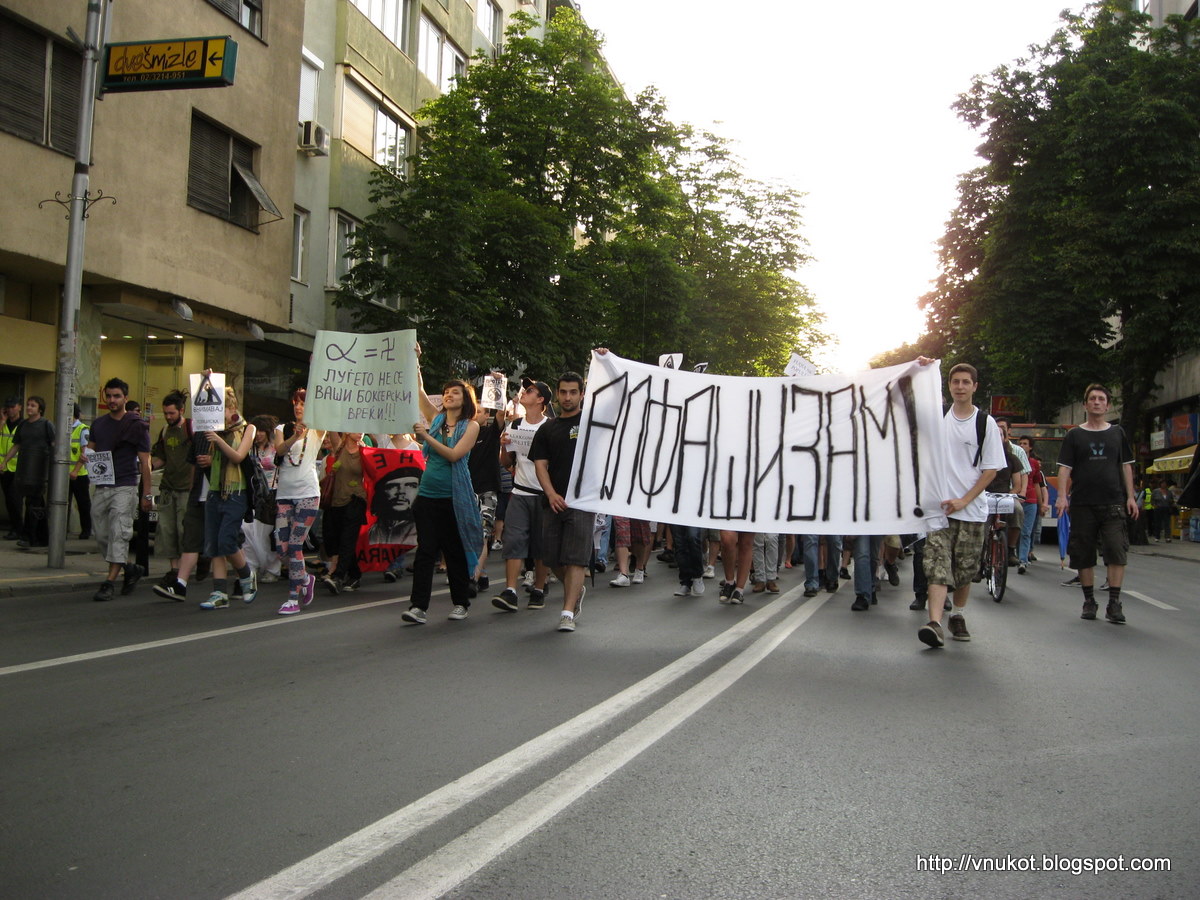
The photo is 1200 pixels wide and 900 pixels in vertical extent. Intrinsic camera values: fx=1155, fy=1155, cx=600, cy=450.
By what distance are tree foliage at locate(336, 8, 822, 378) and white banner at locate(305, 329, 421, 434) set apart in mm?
12566

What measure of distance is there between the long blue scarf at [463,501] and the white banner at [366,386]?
0.99 m

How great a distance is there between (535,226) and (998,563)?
16867mm

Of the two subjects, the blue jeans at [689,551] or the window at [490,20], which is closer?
the blue jeans at [689,551]

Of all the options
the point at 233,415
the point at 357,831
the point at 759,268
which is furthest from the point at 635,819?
the point at 759,268

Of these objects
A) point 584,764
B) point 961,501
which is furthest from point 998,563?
point 584,764

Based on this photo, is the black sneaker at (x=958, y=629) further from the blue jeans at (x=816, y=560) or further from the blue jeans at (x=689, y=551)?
the blue jeans at (x=689, y=551)

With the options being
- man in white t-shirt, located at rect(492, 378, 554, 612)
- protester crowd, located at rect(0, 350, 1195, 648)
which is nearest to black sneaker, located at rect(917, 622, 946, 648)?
protester crowd, located at rect(0, 350, 1195, 648)

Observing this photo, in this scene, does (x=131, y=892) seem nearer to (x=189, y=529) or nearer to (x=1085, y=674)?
(x=1085, y=674)

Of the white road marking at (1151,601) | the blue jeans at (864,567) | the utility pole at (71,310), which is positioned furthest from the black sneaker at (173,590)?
the white road marking at (1151,601)

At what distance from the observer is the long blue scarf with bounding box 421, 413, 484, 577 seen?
904 cm

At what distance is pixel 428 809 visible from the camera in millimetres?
4027

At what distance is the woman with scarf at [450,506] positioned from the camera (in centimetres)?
893

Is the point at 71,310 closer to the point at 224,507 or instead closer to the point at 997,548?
the point at 224,507

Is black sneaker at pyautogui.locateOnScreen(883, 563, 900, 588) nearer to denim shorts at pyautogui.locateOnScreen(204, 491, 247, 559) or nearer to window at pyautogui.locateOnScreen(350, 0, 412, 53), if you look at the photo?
denim shorts at pyautogui.locateOnScreen(204, 491, 247, 559)
